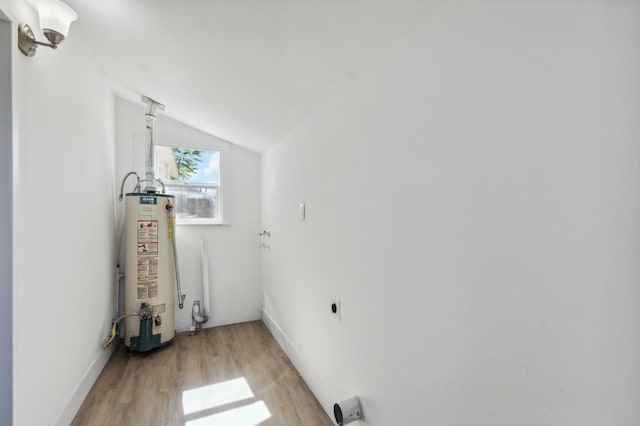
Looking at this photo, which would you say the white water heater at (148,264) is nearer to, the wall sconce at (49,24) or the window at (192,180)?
the window at (192,180)

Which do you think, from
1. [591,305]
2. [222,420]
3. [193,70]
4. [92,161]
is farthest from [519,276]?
[92,161]

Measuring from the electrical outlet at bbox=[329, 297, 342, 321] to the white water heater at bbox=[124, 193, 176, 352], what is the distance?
179cm

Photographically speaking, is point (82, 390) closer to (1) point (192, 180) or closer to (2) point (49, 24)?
(1) point (192, 180)

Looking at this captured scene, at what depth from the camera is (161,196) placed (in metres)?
2.58

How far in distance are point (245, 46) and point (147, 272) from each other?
2.13 m

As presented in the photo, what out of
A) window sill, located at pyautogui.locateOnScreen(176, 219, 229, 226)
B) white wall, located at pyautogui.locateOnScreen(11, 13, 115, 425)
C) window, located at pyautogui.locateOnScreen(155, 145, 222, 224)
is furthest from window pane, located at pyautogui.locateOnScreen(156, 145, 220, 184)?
white wall, located at pyautogui.locateOnScreen(11, 13, 115, 425)

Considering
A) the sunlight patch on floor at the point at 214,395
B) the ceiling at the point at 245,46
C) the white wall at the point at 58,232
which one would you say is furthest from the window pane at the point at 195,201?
the sunlight patch on floor at the point at 214,395

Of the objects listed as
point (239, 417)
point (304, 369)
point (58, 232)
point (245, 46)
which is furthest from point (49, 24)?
point (304, 369)

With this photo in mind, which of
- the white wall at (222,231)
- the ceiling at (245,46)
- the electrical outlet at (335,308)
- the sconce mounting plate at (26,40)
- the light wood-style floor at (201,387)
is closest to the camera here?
the ceiling at (245,46)

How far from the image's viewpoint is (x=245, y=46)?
4.44 feet

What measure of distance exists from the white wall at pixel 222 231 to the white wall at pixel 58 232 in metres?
0.47

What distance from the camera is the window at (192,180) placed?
2947mm

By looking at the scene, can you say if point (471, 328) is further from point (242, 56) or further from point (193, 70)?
point (193, 70)

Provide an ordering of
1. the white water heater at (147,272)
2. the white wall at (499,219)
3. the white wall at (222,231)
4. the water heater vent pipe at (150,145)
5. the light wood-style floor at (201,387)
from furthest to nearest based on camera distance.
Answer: the white wall at (222,231), the water heater vent pipe at (150,145), the white water heater at (147,272), the light wood-style floor at (201,387), the white wall at (499,219)
